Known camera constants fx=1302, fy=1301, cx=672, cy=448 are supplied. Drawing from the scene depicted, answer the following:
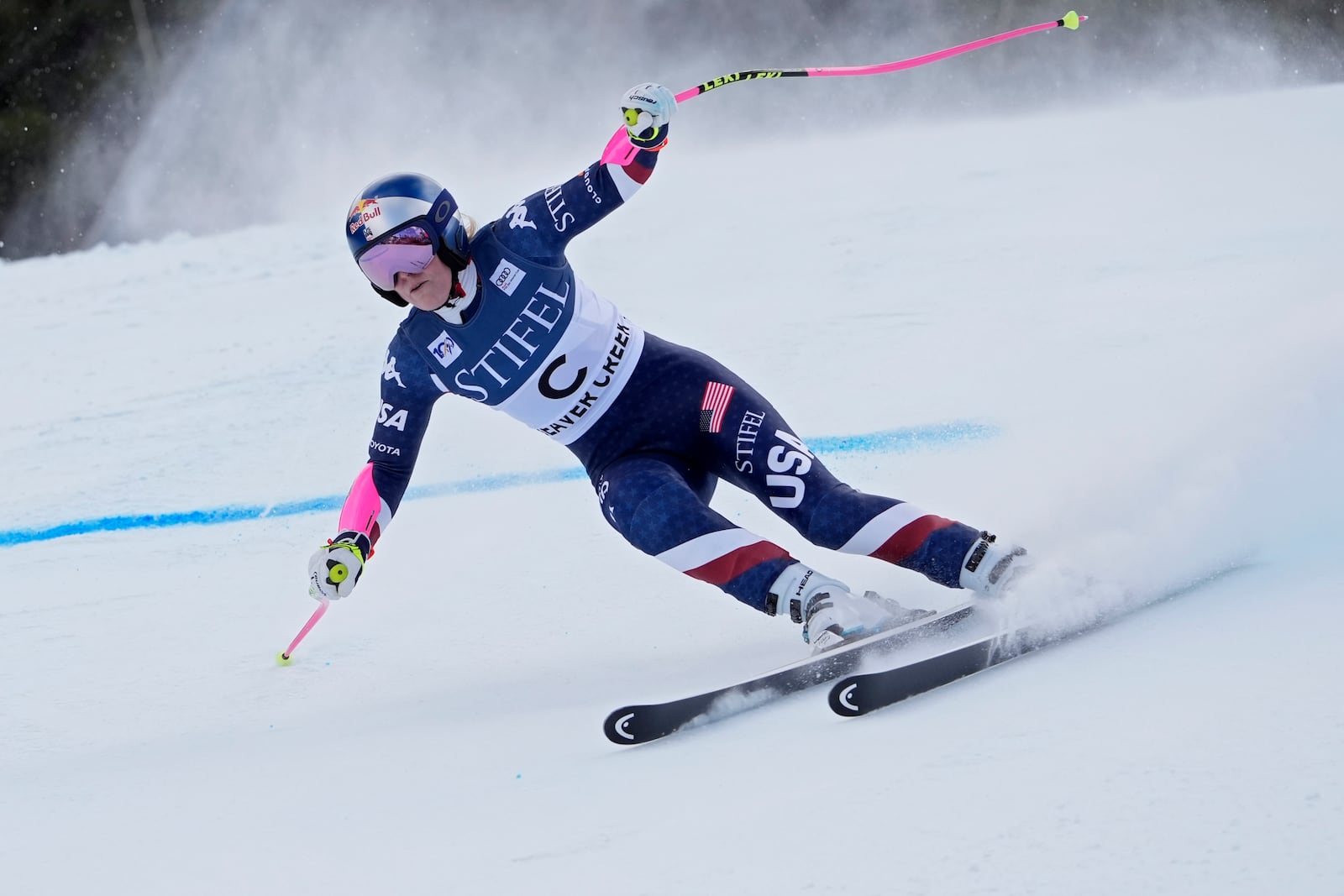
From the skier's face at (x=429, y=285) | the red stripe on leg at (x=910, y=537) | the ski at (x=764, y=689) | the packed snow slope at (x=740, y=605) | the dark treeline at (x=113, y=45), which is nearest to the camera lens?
the packed snow slope at (x=740, y=605)

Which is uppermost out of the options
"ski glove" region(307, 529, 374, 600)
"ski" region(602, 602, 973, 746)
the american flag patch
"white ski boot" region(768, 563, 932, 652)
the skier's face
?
the skier's face

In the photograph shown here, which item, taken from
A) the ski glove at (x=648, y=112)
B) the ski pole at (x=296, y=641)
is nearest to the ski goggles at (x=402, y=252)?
the ski glove at (x=648, y=112)

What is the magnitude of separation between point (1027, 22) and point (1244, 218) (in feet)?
26.8

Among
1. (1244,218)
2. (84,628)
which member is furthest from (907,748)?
(1244,218)

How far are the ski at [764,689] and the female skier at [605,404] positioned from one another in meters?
0.08

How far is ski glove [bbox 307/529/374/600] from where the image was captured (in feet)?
9.14

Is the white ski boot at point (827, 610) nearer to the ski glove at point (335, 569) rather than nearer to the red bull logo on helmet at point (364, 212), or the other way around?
the ski glove at point (335, 569)

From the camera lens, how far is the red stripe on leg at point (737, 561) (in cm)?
259

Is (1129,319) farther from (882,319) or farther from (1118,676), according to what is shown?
(1118,676)

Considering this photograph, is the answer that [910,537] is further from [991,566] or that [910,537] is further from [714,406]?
[714,406]

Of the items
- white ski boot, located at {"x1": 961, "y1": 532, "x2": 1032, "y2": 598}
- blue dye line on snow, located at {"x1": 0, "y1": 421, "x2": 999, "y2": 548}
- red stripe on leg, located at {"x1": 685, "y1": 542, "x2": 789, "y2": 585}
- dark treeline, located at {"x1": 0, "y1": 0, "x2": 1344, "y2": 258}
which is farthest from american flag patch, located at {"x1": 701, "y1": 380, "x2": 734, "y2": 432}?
dark treeline, located at {"x1": 0, "y1": 0, "x2": 1344, "y2": 258}

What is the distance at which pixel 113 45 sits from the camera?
15961mm

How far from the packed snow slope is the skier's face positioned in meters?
0.88

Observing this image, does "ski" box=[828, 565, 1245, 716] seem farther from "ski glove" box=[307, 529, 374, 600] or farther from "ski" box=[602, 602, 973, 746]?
"ski glove" box=[307, 529, 374, 600]
